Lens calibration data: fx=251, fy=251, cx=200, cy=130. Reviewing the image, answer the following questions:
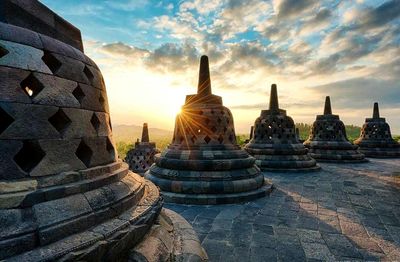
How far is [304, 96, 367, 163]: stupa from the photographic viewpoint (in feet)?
48.0

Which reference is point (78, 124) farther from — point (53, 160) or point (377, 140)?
point (377, 140)

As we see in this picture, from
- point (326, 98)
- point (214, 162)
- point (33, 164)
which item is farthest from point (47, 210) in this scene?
point (326, 98)

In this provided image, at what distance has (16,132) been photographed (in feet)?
7.09

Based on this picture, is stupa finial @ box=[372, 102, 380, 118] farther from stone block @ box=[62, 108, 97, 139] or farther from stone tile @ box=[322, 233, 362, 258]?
stone block @ box=[62, 108, 97, 139]

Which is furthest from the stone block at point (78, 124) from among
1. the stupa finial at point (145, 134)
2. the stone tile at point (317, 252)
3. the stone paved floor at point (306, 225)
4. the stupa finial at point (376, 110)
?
the stupa finial at point (376, 110)

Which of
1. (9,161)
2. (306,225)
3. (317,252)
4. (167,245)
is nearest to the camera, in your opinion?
(9,161)

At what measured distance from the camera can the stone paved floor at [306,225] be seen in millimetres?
3715

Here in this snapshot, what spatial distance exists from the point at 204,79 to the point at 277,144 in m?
5.62

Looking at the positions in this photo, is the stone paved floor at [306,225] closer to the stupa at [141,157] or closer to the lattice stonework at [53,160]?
the lattice stonework at [53,160]

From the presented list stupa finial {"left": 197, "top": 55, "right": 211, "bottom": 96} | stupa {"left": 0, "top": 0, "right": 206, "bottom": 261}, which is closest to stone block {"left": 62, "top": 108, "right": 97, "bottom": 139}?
stupa {"left": 0, "top": 0, "right": 206, "bottom": 261}

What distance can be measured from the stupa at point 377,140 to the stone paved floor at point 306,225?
39.4 feet

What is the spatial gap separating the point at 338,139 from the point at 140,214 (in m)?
15.4

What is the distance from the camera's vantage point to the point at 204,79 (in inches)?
330

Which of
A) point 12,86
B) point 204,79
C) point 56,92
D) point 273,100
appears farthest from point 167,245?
point 273,100
